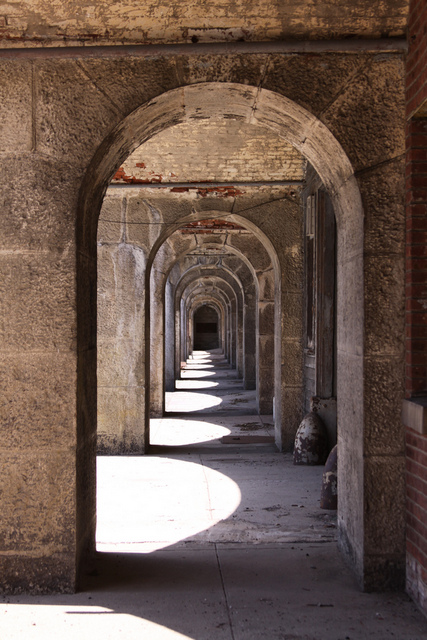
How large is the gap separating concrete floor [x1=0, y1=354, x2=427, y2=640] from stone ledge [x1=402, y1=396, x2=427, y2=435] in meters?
0.93

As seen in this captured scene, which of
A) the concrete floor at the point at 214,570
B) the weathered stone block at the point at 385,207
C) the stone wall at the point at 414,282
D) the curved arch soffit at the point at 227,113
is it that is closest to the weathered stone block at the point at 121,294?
the concrete floor at the point at 214,570

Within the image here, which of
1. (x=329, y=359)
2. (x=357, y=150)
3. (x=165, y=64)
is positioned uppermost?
(x=165, y=64)

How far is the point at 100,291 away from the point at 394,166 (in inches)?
191

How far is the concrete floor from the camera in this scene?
2684 millimetres

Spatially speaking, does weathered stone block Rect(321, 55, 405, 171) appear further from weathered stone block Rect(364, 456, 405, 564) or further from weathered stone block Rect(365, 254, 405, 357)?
weathered stone block Rect(364, 456, 405, 564)

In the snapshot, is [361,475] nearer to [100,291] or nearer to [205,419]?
[100,291]

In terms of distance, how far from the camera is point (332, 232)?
6090 millimetres

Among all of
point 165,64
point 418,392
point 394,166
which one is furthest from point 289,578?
point 165,64

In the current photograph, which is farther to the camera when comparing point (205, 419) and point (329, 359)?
point (205, 419)

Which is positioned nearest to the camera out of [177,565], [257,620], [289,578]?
[257,620]

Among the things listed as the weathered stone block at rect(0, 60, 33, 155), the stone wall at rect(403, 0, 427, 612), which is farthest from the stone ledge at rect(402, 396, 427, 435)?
the weathered stone block at rect(0, 60, 33, 155)

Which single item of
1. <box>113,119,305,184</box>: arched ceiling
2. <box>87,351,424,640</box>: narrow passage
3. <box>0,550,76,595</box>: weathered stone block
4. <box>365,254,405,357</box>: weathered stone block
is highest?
<box>113,119,305,184</box>: arched ceiling

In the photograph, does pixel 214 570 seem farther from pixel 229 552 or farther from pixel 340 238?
pixel 340 238

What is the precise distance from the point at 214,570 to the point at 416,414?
61.8 inches
